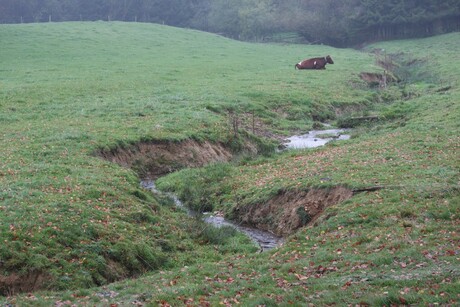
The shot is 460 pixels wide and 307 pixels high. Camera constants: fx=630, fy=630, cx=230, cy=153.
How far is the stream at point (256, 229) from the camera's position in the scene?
20.1 meters

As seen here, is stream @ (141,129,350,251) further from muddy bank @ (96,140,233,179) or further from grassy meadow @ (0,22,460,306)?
muddy bank @ (96,140,233,179)

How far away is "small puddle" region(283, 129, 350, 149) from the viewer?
3238 centimetres

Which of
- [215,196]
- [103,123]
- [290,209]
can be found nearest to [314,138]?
[103,123]

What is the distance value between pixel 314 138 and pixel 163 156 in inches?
365

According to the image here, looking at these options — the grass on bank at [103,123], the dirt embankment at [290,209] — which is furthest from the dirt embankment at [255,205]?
the grass on bank at [103,123]

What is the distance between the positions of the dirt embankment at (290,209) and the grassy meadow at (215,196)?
369 millimetres

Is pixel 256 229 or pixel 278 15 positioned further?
pixel 278 15

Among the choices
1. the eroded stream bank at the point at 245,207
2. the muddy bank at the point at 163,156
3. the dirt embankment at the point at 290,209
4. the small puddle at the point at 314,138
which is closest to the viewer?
the dirt embankment at the point at 290,209

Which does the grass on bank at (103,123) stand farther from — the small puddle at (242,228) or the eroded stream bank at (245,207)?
the small puddle at (242,228)

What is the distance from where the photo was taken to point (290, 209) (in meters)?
21.1

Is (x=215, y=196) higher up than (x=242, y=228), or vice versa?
(x=215, y=196)

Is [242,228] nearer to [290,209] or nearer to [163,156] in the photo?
[290,209]

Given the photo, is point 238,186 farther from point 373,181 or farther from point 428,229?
point 428,229

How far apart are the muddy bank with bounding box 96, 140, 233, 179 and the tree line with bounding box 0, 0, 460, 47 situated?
72.1m
